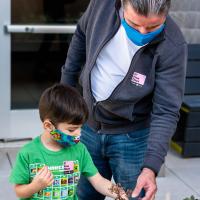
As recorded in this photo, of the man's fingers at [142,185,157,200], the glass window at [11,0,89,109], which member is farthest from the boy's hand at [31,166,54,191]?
the glass window at [11,0,89,109]

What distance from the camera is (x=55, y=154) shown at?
2641 millimetres

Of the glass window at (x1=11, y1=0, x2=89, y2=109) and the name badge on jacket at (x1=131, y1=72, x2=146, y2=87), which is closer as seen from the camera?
the name badge on jacket at (x1=131, y1=72, x2=146, y2=87)

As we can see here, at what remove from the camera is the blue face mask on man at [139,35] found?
104 inches

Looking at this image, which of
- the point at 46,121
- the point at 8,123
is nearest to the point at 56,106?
the point at 46,121

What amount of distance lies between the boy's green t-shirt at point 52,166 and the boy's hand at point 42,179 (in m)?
0.09

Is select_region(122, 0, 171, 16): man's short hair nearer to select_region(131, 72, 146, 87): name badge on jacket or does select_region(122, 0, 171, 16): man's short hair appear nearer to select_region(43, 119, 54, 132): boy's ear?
select_region(131, 72, 146, 87): name badge on jacket

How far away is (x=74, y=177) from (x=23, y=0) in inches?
119

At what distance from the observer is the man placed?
263 centimetres

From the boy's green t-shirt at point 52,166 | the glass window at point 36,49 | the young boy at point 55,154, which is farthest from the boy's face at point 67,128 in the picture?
the glass window at point 36,49

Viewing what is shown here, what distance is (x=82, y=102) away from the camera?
263cm

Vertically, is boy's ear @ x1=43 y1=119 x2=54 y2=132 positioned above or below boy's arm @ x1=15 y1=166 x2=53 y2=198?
above

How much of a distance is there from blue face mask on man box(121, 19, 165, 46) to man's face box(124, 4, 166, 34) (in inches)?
1.2

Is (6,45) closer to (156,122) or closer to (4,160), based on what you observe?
(4,160)

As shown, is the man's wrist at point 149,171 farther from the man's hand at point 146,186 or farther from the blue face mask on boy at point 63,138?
the blue face mask on boy at point 63,138
